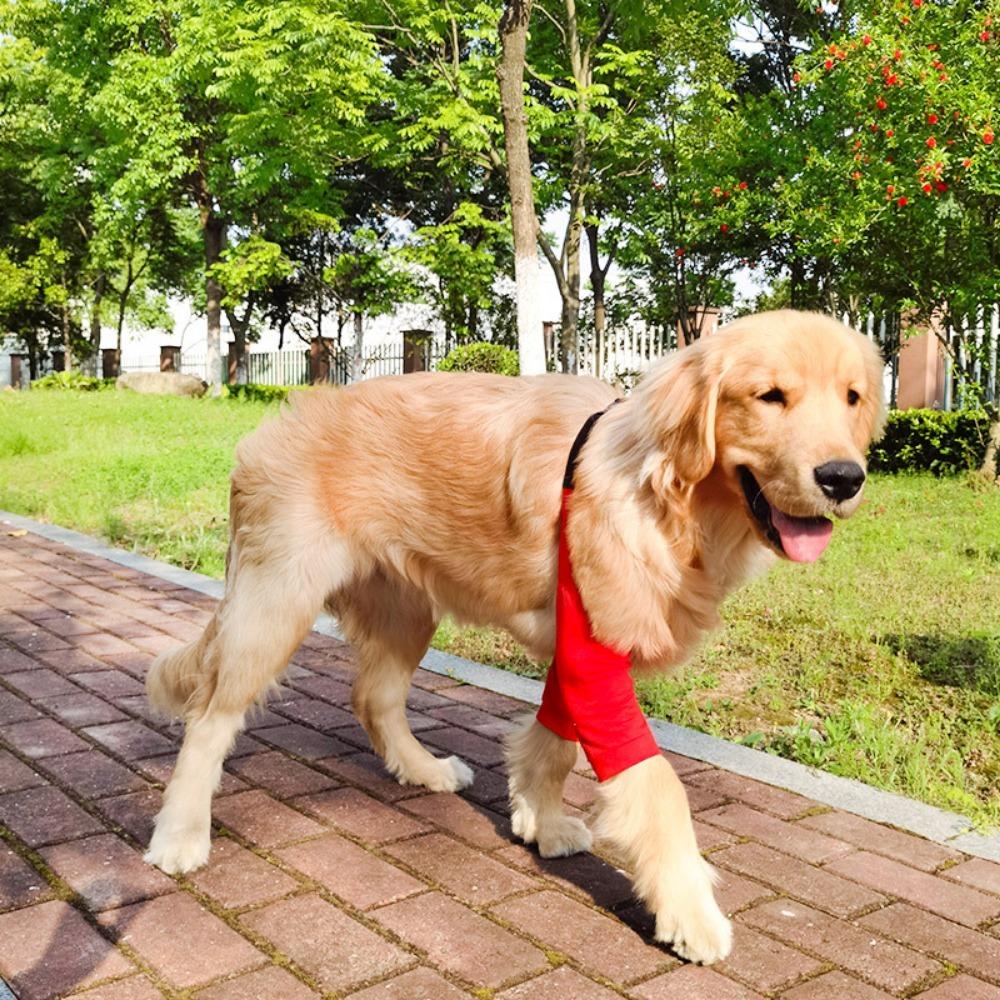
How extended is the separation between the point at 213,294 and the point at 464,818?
31.2 meters

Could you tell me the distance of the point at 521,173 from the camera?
14422 mm

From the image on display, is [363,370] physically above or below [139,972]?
above

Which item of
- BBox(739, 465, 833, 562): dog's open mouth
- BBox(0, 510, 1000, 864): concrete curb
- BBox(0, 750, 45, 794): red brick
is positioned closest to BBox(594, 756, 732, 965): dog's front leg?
BBox(739, 465, 833, 562): dog's open mouth

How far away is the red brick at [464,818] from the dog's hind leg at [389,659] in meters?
0.10

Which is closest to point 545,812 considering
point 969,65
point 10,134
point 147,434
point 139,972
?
point 139,972

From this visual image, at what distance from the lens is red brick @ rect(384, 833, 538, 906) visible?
3.20m

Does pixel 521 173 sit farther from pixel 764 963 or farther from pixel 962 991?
pixel 962 991

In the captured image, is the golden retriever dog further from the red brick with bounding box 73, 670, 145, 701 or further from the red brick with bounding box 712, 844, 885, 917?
the red brick with bounding box 73, 670, 145, 701

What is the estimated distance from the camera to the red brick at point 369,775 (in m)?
3.96

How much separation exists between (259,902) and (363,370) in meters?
28.1

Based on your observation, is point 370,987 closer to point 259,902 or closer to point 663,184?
point 259,902

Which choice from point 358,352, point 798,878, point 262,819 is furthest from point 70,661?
point 358,352

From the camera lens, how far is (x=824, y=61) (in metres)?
12.6

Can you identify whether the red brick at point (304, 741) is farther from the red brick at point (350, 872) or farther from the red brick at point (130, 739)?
the red brick at point (350, 872)
